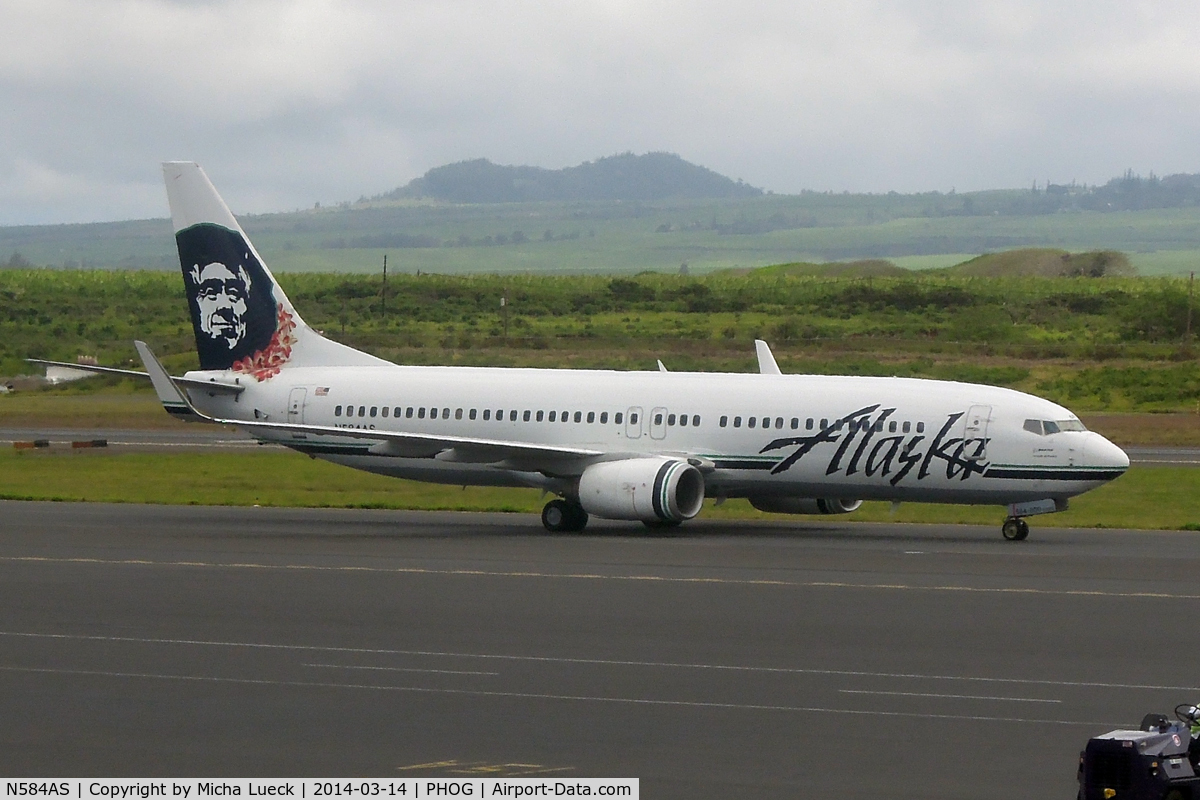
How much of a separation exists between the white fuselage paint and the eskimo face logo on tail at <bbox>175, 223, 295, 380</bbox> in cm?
69

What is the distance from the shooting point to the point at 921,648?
20344 millimetres

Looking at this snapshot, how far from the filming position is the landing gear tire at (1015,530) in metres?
34.6

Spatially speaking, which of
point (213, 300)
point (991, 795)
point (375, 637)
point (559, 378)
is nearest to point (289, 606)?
point (375, 637)

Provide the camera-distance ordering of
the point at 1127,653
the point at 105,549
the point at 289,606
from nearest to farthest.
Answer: the point at 1127,653 → the point at 289,606 → the point at 105,549

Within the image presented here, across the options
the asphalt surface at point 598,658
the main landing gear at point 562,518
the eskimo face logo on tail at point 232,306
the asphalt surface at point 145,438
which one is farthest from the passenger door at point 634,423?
the asphalt surface at point 145,438

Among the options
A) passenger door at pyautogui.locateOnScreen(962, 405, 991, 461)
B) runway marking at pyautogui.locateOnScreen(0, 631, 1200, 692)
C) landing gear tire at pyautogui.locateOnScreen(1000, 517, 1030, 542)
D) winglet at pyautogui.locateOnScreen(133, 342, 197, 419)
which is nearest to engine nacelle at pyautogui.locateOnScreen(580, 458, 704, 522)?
passenger door at pyautogui.locateOnScreen(962, 405, 991, 461)

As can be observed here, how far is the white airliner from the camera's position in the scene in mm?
34938

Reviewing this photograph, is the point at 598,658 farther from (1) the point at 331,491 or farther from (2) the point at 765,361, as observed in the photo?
(1) the point at 331,491

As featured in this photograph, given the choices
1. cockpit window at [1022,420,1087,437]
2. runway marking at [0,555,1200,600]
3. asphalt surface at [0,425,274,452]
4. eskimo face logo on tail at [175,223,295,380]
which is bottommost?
asphalt surface at [0,425,274,452]

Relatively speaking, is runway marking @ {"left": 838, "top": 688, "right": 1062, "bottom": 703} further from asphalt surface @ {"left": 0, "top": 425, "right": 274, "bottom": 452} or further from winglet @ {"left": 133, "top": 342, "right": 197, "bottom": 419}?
asphalt surface @ {"left": 0, "top": 425, "right": 274, "bottom": 452}

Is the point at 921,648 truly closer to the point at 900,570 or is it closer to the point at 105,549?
the point at 900,570

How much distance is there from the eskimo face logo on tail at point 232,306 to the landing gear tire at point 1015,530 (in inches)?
653

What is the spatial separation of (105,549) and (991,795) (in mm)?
21106

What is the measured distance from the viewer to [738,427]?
3669 centimetres
